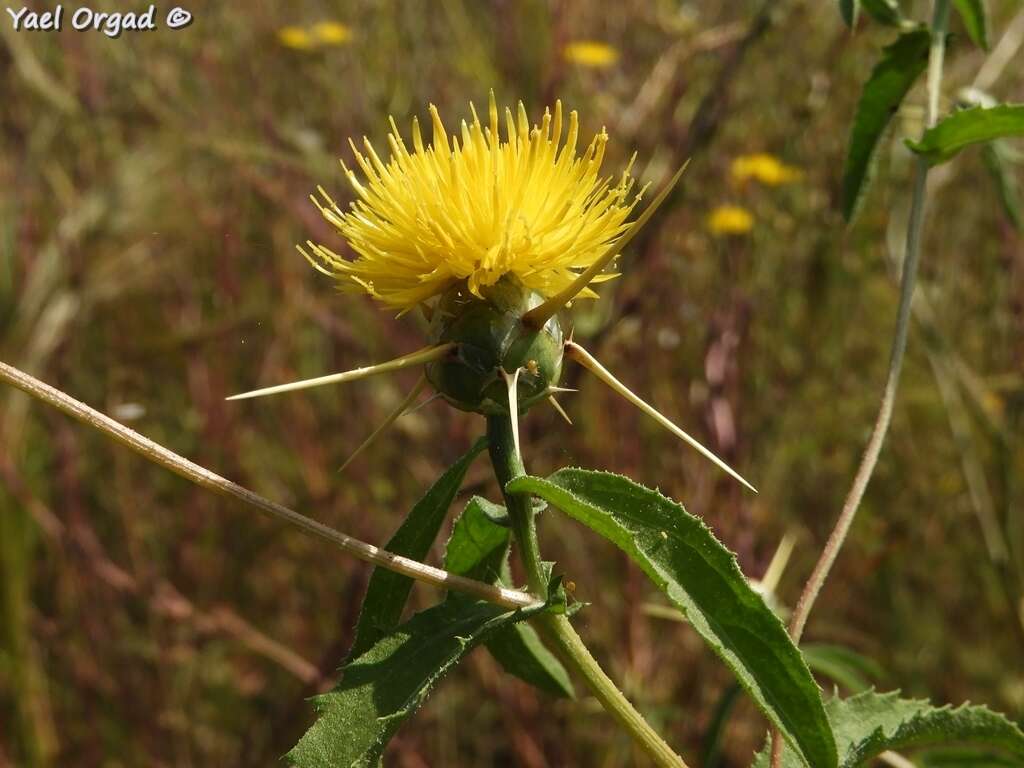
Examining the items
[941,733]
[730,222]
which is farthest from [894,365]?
[730,222]

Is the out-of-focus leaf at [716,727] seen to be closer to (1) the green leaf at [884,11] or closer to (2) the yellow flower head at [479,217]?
(2) the yellow flower head at [479,217]

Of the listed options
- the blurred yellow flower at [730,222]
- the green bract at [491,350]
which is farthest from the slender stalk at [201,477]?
the blurred yellow flower at [730,222]

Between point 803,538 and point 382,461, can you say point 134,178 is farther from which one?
point 803,538

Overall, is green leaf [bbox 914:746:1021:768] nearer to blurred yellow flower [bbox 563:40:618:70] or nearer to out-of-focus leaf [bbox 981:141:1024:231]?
out-of-focus leaf [bbox 981:141:1024:231]

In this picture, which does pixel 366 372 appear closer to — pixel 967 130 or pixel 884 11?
pixel 967 130

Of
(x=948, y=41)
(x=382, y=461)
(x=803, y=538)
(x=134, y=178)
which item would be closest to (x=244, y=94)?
(x=134, y=178)

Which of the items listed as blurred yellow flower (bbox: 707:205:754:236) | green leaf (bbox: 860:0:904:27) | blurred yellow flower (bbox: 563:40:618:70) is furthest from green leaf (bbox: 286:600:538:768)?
blurred yellow flower (bbox: 563:40:618:70)
